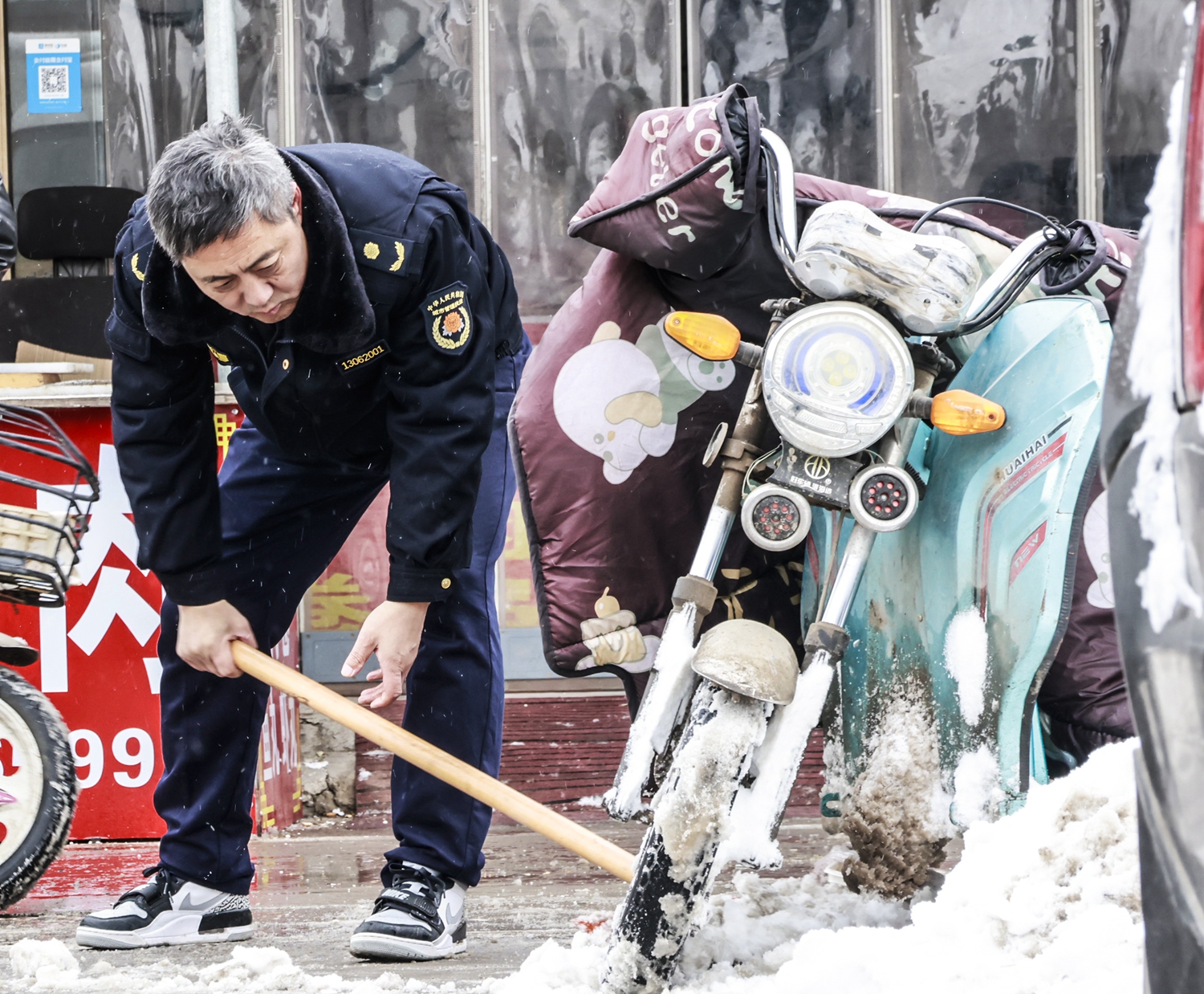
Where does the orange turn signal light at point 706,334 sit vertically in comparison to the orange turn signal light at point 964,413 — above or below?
above

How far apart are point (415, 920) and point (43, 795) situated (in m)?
0.86

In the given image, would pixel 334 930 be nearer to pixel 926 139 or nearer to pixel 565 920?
pixel 565 920

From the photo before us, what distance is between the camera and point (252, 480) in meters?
2.38

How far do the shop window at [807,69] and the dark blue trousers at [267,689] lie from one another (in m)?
2.30

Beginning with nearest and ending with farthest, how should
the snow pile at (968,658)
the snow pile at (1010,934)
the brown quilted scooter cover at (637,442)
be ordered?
the snow pile at (1010,934) < the snow pile at (968,658) < the brown quilted scooter cover at (637,442)

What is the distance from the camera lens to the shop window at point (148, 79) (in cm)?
441

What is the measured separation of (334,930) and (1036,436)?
1.53 m

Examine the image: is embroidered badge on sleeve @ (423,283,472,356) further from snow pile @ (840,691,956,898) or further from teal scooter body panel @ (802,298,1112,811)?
snow pile @ (840,691,956,898)

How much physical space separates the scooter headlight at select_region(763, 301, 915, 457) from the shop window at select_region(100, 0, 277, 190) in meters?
3.25

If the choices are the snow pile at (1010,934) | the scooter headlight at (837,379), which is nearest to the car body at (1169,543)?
the snow pile at (1010,934)

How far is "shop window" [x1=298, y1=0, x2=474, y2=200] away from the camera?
14.1 feet

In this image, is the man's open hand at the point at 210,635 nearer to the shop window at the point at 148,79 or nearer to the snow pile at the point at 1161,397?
the snow pile at the point at 1161,397

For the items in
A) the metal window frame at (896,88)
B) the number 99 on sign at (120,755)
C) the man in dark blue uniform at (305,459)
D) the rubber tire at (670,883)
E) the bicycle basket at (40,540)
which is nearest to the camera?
the rubber tire at (670,883)

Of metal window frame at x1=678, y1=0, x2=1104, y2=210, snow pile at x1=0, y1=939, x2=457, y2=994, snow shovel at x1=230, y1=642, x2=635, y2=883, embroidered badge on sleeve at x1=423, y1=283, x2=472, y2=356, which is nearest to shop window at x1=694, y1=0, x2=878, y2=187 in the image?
metal window frame at x1=678, y1=0, x2=1104, y2=210
